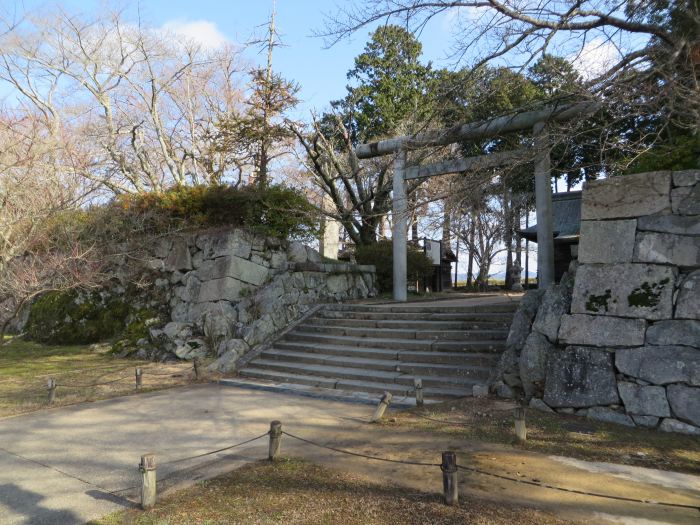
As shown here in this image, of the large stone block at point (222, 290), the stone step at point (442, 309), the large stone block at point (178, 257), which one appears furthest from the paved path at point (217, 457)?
the large stone block at point (178, 257)

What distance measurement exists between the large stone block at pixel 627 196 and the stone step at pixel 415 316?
2.72 metres

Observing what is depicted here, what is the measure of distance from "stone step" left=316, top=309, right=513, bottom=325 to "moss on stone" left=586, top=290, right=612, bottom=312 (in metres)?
2.23

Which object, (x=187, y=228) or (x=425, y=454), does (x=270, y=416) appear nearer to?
(x=425, y=454)

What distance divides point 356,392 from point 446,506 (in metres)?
4.02

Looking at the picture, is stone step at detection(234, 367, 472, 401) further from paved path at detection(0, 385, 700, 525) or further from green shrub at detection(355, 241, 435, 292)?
green shrub at detection(355, 241, 435, 292)

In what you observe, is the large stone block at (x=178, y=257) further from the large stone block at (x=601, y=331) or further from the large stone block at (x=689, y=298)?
the large stone block at (x=689, y=298)

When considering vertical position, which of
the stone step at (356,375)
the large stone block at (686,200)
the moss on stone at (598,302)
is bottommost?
the stone step at (356,375)

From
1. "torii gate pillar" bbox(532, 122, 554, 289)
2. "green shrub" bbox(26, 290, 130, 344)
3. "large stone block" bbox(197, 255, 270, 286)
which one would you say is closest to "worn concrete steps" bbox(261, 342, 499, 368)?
"large stone block" bbox(197, 255, 270, 286)

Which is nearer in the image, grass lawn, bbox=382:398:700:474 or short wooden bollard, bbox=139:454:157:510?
short wooden bollard, bbox=139:454:157:510

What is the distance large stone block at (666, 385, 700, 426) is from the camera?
5.32 m

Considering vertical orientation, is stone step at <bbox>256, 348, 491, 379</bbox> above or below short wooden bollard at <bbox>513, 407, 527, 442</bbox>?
above

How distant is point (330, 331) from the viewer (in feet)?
33.6

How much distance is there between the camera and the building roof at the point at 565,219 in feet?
53.4

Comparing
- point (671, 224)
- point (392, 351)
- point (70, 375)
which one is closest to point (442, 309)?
point (392, 351)
